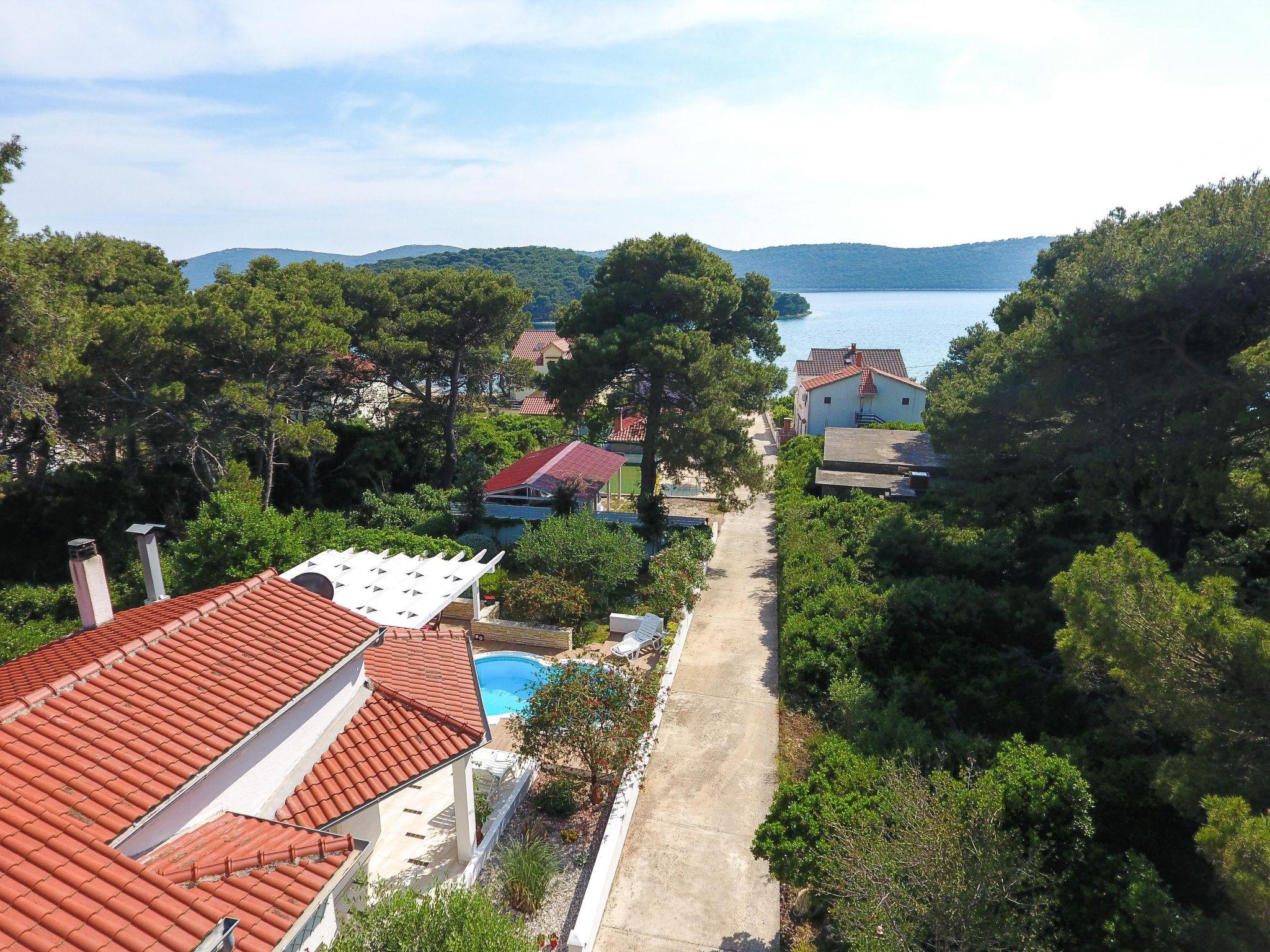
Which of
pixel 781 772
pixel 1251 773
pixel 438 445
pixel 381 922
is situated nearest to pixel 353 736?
pixel 381 922

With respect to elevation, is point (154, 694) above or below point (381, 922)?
above

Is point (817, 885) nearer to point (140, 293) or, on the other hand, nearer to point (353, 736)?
point (353, 736)

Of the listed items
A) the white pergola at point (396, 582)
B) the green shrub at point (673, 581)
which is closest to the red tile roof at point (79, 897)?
the white pergola at point (396, 582)

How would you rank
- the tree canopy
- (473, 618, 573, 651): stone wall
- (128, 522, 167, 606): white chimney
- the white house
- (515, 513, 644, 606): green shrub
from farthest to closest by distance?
the white house
the tree canopy
(515, 513, 644, 606): green shrub
(473, 618, 573, 651): stone wall
(128, 522, 167, 606): white chimney

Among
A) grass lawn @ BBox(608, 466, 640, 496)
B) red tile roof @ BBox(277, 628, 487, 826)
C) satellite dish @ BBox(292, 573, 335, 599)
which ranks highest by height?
satellite dish @ BBox(292, 573, 335, 599)

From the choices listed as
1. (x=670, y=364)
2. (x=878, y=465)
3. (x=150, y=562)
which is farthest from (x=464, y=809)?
(x=878, y=465)

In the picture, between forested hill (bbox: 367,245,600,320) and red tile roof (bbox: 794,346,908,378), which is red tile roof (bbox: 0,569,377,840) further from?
forested hill (bbox: 367,245,600,320)

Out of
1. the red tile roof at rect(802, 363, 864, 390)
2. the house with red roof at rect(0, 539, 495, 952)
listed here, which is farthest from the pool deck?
the red tile roof at rect(802, 363, 864, 390)
